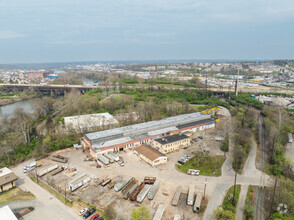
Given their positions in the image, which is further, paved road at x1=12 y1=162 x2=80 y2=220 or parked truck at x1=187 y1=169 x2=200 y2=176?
parked truck at x1=187 y1=169 x2=200 y2=176

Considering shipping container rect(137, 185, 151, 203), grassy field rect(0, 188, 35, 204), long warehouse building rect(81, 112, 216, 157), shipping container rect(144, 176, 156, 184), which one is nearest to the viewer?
shipping container rect(137, 185, 151, 203)

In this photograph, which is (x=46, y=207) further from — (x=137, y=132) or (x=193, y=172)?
(x=137, y=132)

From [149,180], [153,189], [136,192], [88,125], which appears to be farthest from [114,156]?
[88,125]

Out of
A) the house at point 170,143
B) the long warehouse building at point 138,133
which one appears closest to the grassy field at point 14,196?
the long warehouse building at point 138,133

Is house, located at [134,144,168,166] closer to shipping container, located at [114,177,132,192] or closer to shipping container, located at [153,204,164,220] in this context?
shipping container, located at [114,177,132,192]

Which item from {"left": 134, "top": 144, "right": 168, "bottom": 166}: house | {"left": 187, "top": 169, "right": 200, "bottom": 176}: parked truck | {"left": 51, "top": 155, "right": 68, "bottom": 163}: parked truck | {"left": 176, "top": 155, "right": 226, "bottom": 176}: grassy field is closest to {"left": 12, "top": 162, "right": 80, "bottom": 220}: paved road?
{"left": 51, "top": 155, "right": 68, "bottom": 163}: parked truck

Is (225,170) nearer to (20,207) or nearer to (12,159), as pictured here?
(20,207)
